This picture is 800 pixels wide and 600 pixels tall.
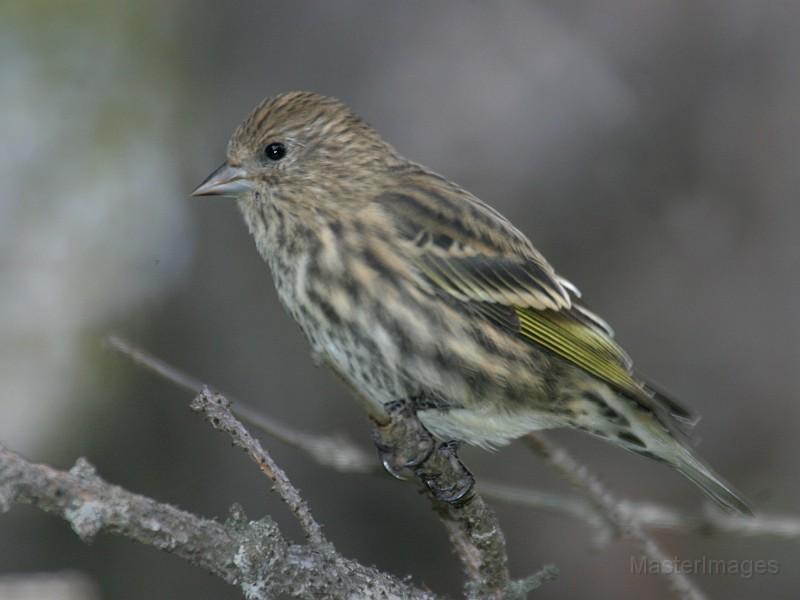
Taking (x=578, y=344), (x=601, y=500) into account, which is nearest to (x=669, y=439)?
(x=578, y=344)

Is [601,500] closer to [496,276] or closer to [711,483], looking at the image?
[711,483]

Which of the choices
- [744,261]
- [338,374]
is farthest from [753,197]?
[338,374]

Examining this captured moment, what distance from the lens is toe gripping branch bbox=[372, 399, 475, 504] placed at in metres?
3.44

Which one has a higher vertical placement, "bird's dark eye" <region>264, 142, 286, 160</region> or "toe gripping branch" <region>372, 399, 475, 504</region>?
"bird's dark eye" <region>264, 142, 286, 160</region>

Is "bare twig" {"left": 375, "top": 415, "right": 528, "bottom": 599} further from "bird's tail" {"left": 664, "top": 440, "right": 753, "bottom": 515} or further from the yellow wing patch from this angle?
"bird's tail" {"left": 664, "top": 440, "right": 753, "bottom": 515}

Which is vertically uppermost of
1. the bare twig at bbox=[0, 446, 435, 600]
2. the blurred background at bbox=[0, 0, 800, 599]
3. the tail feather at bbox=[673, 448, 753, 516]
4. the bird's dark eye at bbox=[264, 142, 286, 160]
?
the blurred background at bbox=[0, 0, 800, 599]

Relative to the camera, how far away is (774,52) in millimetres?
6598

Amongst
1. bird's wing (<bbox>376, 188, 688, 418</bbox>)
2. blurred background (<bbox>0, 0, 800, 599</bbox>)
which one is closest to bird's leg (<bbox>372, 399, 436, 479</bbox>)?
bird's wing (<bbox>376, 188, 688, 418</bbox>)

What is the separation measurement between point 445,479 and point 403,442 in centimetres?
25

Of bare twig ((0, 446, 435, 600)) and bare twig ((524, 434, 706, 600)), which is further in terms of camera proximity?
bare twig ((524, 434, 706, 600))

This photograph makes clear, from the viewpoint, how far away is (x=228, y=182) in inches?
191

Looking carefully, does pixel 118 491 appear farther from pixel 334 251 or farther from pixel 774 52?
pixel 774 52

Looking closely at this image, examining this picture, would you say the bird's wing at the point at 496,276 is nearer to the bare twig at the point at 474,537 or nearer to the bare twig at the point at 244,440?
the bare twig at the point at 474,537

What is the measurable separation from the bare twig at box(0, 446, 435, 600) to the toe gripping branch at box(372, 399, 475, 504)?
0.37m
